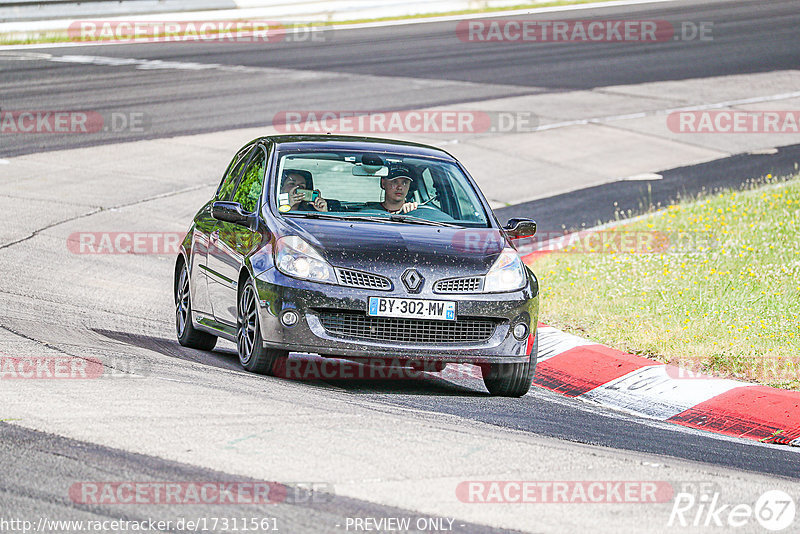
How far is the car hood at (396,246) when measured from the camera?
8.20 m

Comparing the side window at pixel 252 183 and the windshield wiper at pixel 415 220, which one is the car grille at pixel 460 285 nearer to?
the windshield wiper at pixel 415 220

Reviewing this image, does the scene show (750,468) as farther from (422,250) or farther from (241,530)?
(241,530)

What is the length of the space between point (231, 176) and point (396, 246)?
2556mm

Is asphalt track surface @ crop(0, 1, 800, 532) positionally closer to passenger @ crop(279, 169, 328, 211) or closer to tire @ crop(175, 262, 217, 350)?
tire @ crop(175, 262, 217, 350)

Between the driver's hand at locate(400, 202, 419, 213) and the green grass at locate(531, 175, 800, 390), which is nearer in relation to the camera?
the driver's hand at locate(400, 202, 419, 213)

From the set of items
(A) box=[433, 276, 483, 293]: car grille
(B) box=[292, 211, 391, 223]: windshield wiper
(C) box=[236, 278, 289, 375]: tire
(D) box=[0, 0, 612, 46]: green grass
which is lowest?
(C) box=[236, 278, 289, 375]: tire

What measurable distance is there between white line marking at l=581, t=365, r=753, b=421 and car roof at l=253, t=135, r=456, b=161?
218 cm

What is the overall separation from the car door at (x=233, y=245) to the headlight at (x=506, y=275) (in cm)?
157

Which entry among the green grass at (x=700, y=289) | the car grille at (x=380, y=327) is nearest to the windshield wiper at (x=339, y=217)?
the car grille at (x=380, y=327)

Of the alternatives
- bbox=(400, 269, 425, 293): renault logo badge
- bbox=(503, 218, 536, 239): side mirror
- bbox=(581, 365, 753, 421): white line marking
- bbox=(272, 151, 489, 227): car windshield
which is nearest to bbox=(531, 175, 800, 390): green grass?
bbox=(581, 365, 753, 421): white line marking

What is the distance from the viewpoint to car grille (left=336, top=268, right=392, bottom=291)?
8.13 meters

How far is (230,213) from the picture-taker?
29.9 feet

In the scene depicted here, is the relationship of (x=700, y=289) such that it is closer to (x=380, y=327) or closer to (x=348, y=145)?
(x=348, y=145)

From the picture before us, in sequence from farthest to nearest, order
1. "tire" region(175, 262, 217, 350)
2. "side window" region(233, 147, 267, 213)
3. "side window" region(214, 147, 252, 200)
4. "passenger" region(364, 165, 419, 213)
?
"side window" region(214, 147, 252, 200), "tire" region(175, 262, 217, 350), "side window" region(233, 147, 267, 213), "passenger" region(364, 165, 419, 213)
